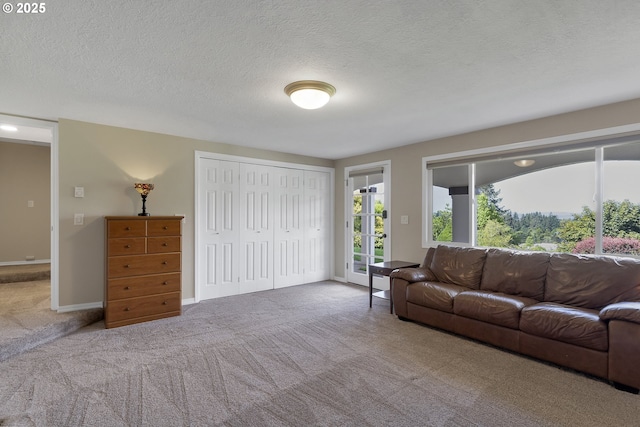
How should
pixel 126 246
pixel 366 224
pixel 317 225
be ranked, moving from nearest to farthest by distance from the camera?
1. pixel 126 246
2. pixel 366 224
3. pixel 317 225

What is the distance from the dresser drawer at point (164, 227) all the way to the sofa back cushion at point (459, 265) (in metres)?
3.33

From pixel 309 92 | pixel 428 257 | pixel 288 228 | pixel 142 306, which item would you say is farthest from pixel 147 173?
pixel 428 257

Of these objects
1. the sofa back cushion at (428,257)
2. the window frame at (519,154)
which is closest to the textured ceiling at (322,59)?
the window frame at (519,154)

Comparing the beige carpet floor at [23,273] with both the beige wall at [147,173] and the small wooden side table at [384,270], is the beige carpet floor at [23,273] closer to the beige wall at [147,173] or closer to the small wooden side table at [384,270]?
the beige wall at [147,173]

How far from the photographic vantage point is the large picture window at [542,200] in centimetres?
309

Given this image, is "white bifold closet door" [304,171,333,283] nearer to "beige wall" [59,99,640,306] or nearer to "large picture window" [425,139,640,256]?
"beige wall" [59,99,640,306]

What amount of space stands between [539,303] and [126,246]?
4398 mm

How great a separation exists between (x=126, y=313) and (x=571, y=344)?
4.37 m

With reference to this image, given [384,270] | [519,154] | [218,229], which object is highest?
[519,154]

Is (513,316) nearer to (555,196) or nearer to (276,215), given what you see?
(555,196)

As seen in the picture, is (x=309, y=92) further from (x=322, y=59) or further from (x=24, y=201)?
(x=24, y=201)

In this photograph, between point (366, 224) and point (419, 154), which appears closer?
point (419, 154)

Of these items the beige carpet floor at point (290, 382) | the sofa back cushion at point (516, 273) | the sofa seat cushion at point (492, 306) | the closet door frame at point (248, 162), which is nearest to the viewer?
the beige carpet floor at point (290, 382)

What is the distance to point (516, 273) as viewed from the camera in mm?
3344
